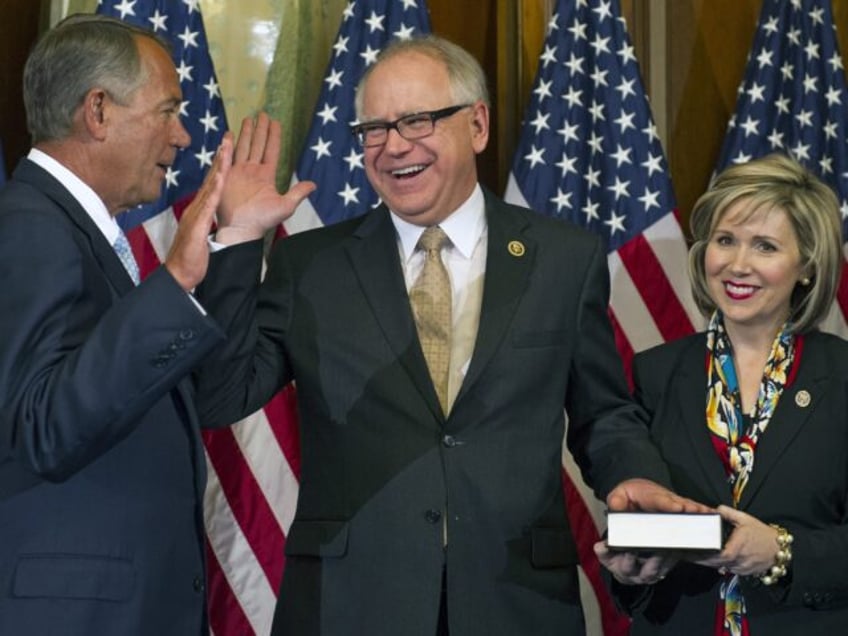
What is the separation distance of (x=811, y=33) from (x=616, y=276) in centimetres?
107

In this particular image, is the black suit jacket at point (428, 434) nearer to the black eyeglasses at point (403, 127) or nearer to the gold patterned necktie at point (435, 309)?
the gold patterned necktie at point (435, 309)

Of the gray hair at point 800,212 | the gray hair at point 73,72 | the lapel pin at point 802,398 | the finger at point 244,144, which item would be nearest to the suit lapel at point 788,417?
the lapel pin at point 802,398

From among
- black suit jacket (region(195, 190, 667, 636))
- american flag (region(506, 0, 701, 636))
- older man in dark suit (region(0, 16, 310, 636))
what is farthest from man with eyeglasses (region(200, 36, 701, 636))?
american flag (region(506, 0, 701, 636))

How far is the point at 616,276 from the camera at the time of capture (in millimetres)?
4059

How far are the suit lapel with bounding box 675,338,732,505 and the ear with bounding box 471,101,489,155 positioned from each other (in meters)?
0.64

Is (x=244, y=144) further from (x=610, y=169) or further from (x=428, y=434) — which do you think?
(x=610, y=169)

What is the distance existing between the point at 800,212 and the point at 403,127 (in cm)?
88

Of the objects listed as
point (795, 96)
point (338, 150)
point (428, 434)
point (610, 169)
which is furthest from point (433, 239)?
point (795, 96)

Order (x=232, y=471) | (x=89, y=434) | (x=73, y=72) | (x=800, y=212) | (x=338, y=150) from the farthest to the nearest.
Result: (x=338, y=150)
(x=232, y=471)
(x=800, y=212)
(x=73, y=72)
(x=89, y=434)

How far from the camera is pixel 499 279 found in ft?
8.92

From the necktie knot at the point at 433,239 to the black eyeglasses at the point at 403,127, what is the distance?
19 centimetres

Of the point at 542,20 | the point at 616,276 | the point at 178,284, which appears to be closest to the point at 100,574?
the point at 178,284

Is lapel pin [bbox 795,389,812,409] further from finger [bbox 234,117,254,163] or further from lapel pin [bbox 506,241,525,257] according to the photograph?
finger [bbox 234,117,254,163]

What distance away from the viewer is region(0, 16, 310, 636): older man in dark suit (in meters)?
2.04
